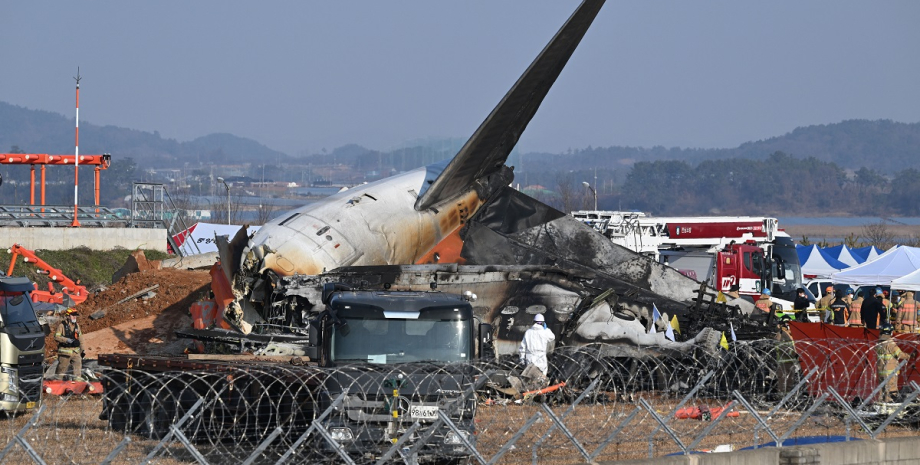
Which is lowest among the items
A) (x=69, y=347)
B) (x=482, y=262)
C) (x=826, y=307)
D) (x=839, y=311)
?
(x=826, y=307)

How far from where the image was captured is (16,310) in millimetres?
20016

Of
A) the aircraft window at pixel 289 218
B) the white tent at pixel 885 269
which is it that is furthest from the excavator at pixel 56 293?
the white tent at pixel 885 269

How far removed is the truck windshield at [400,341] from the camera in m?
15.4

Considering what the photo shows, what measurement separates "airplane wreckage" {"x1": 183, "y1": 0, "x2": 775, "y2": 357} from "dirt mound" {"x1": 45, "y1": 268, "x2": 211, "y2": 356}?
203 inches

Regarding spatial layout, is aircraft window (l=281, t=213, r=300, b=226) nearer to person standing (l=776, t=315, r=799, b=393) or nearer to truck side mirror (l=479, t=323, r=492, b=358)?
truck side mirror (l=479, t=323, r=492, b=358)

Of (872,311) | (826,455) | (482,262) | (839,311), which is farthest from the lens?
(839,311)

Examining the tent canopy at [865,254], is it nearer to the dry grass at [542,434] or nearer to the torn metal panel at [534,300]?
the torn metal panel at [534,300]

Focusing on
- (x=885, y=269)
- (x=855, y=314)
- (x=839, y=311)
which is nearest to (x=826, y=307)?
(x=855, y=314)

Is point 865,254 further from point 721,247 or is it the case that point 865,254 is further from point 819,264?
point 721,247

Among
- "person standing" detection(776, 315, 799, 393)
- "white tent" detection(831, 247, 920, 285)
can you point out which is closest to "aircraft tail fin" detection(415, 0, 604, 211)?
"person standing" detection(776, 315, 799, 393)

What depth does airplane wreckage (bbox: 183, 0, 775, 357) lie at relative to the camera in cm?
2262

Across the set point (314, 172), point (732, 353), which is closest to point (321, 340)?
point (732, 353)

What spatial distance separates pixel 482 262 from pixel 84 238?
2507cm

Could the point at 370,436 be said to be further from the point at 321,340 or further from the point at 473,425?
the point at 321,340
